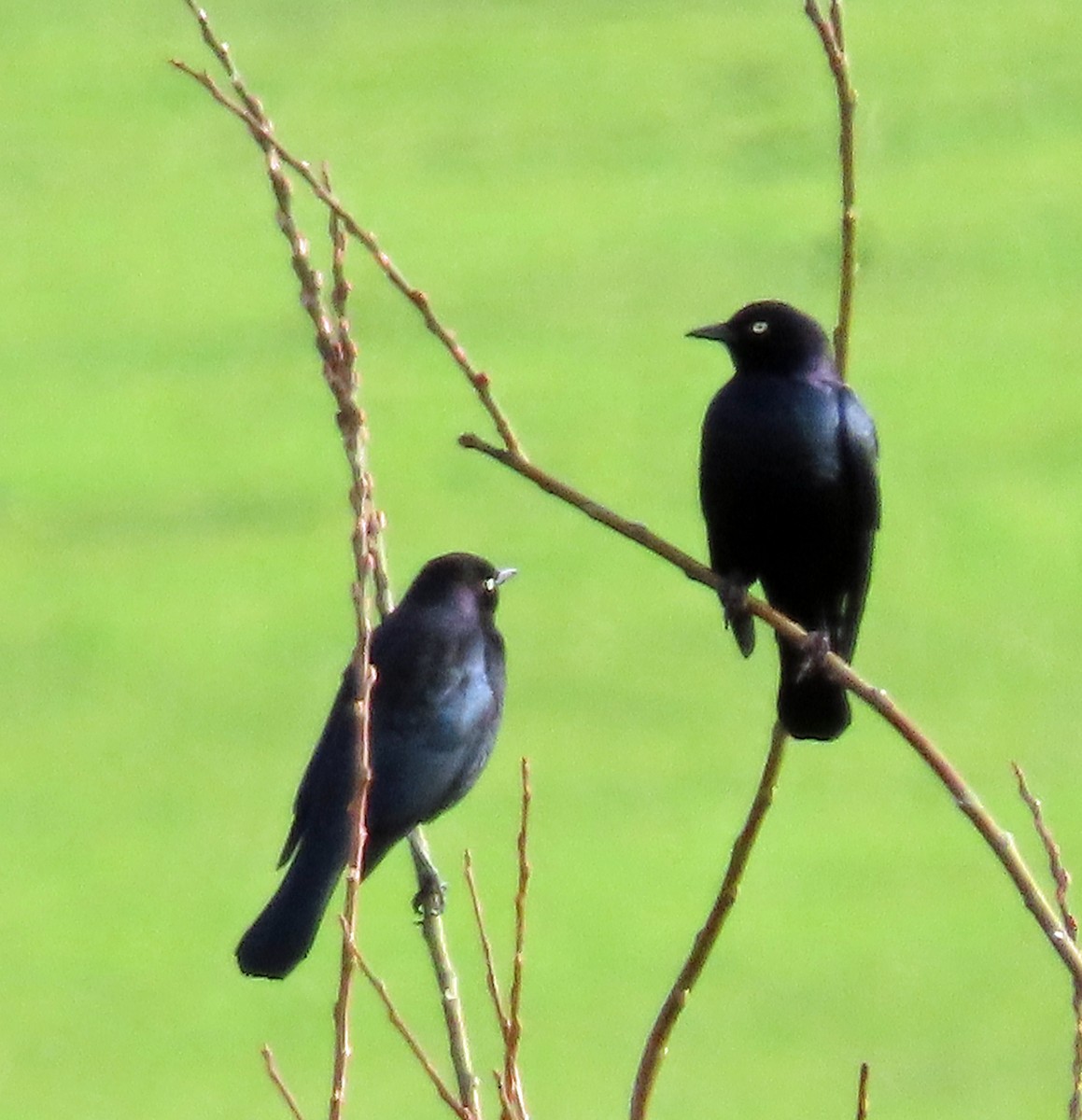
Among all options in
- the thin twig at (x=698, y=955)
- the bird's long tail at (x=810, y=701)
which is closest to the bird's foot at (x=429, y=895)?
the thin twig at (x=698, y=955)

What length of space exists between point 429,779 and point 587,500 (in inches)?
46.5

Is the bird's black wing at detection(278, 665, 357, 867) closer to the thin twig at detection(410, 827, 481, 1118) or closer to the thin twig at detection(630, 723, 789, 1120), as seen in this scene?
the thin twig at detection(410, 827, 481, 1118)

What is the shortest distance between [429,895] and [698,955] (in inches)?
18.8

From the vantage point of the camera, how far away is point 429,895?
90.2 inches

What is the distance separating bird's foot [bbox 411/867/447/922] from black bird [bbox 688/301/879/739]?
0.54 metres

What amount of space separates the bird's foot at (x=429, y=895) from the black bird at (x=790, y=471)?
21.1 inches

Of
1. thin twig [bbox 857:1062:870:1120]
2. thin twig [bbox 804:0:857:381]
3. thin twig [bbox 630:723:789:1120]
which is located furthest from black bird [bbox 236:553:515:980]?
thin twig [bbox 857:1062:870:1120]

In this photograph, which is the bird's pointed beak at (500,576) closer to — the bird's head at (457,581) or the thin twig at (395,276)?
the bird's head at (457,581)

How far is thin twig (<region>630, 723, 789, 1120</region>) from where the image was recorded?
182 centimetres

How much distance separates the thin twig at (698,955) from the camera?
1824 mm

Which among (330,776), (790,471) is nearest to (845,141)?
(330,776)

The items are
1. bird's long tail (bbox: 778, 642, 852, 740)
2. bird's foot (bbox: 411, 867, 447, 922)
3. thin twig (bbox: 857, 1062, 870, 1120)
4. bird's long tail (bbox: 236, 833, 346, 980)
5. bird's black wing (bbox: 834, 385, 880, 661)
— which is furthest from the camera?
bird's black wing (bbox: 834, 385, 880, 661)

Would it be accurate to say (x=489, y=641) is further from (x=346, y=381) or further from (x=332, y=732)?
(x=346, y=381)

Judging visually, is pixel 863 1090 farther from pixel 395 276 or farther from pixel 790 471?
pixel 790 471
